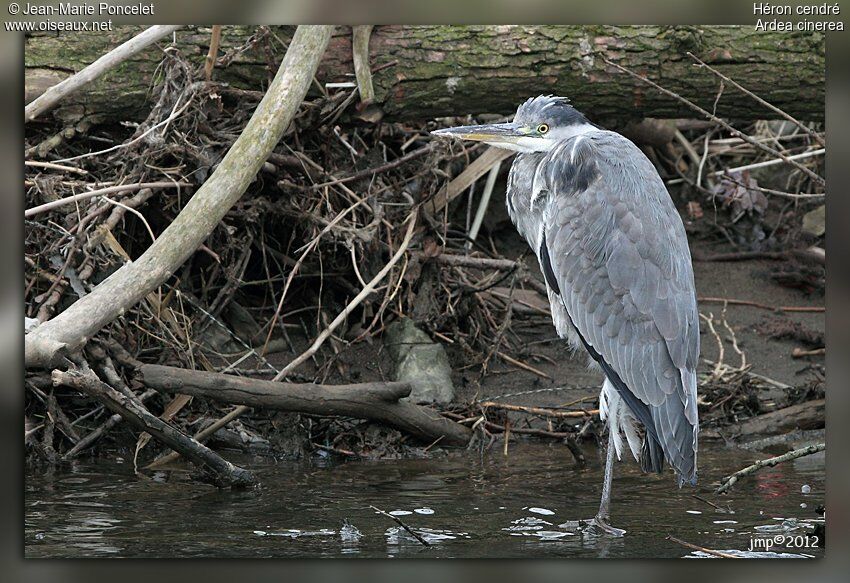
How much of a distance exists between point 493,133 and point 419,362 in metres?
1.14

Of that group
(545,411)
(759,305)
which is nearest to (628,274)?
(545,411)

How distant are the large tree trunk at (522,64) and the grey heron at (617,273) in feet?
1.73

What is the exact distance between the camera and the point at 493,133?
133 inches

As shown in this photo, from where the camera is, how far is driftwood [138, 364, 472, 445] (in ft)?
9.98

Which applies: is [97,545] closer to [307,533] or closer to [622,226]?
[307,533]

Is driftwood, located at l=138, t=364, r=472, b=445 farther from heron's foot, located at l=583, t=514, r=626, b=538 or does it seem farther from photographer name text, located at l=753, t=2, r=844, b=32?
photographer name text, located at l=753, t=2, r=844, b=32

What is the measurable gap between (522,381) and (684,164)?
1815 mm

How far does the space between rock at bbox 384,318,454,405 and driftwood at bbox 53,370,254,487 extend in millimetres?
990

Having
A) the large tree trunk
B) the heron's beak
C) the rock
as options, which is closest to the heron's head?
the heron's beak

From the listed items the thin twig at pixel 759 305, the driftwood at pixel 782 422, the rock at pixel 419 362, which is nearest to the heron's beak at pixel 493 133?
the rock at pixel 419 362

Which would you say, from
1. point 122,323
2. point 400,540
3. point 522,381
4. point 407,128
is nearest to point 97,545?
point 400,540

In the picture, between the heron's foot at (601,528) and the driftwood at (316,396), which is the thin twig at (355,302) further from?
the heron's foot at (601,528)

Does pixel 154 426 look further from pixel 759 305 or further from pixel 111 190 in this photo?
pixel 759 305

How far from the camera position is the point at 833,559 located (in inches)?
88.0
